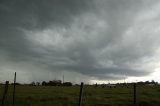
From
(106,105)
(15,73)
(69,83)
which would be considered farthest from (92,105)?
(69,83)

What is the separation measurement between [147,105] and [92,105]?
513cm

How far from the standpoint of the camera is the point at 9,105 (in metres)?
21.5

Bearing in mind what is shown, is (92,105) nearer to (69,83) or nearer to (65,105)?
(65,105)

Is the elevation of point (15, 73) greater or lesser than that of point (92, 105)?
greater

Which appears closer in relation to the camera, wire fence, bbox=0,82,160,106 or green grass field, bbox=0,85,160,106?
wire fence, bbox=0,82,160,106

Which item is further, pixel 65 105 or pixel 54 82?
pixel 54 82

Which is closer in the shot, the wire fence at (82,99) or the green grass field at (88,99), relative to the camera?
the wire fence at (82,99)

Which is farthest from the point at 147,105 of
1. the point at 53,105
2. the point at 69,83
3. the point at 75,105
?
the point at 69,83

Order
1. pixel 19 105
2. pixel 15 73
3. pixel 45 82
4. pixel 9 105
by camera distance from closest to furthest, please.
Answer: pixel 15 73 < pixel 9 105 < pixel 19 105 < pixel 45 82

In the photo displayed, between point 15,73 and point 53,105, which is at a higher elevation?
point 15,73

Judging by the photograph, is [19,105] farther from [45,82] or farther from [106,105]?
[45,82]

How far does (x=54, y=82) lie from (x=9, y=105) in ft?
470

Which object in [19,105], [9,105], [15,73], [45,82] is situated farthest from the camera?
[45,82]

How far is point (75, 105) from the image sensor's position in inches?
926
